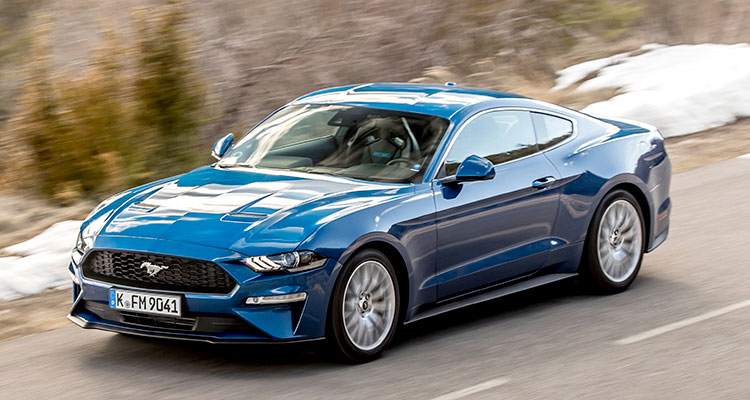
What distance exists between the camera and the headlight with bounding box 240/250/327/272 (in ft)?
19.6

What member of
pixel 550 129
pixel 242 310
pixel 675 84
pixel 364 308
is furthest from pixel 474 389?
pixel 675 84

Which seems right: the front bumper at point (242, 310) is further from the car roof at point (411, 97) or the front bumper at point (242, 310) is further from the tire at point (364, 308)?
the car roof at point (411, 97)

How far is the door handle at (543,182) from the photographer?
756 cm

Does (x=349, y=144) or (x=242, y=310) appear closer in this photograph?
(x=242, y=310)

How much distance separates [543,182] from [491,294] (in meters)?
0.85

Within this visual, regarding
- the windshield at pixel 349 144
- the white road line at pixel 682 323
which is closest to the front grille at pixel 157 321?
the windshield at pixel 349 144

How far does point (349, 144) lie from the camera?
289 inches

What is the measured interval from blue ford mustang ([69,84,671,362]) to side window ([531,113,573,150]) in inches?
0.5

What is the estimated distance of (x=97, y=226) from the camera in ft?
21.6

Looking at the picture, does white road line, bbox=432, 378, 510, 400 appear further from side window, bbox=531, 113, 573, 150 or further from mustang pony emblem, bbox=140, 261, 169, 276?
side window, bbox=531, 113, 573, 150

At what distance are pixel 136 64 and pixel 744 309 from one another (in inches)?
259

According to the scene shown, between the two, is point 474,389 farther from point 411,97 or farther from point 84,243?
point 411,97

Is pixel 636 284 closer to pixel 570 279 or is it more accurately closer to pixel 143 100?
pixel 570 279

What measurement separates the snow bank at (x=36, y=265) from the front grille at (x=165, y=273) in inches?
92.9
